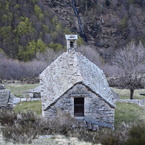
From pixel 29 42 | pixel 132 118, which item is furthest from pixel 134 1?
pixel 132 118

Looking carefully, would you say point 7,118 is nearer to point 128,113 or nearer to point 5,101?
point 5,101

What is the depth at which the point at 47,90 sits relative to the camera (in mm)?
13953

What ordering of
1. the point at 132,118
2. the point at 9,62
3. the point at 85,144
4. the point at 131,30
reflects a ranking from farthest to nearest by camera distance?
1. the point at 131,30
2. the point at 9,62
3. the point at 132,118
4. the point at 85,144

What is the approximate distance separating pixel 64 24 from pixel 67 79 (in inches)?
2150

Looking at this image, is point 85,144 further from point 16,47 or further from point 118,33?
point 118,33

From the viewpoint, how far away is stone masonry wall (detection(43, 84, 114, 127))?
1224 cm

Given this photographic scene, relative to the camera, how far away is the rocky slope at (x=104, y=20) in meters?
67.4

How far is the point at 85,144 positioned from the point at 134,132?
1927mm

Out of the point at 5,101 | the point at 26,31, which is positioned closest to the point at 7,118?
the point at 5,101

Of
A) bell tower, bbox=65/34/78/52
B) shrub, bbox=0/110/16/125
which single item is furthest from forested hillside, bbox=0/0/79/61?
shrub, bbox=0/110/16/125

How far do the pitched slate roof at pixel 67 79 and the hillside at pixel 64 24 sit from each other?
1288 inches

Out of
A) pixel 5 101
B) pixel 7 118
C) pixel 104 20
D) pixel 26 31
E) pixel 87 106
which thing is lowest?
pixel 5 101

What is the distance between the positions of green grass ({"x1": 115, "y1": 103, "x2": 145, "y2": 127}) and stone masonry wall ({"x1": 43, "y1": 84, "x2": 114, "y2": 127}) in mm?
2778

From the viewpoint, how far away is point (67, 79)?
12992mm
